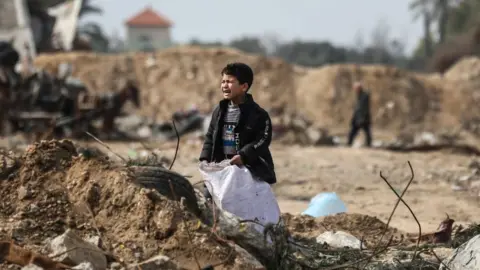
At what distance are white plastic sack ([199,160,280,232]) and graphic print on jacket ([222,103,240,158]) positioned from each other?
4.2 inches

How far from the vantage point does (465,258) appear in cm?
525

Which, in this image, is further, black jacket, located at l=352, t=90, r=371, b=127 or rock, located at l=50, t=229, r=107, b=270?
black jacket, located at l=352, t=90, r=371, b=127

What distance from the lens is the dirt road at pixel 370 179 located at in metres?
9.73

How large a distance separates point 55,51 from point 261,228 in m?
33.4

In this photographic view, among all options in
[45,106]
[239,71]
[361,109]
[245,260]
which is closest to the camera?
[245,260]

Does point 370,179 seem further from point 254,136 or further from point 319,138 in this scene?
point 254,136

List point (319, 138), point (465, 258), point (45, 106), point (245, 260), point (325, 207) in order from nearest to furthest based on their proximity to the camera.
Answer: point (245, 260) < point (465, 258) < point (325, 207) < point (45, 106) < point (319, 138)

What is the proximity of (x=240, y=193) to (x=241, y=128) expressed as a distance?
1.39 feet

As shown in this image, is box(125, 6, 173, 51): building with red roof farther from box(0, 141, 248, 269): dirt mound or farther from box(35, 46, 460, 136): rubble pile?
box(0, 141, 248, 269): dirt mound

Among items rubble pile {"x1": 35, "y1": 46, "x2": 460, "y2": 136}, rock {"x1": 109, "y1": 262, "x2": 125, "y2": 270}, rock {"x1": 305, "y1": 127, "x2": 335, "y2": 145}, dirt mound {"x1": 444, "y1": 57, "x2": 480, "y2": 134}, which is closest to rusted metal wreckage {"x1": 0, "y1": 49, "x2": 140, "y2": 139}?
rock {"x1": 305, "y1": 127, "x2": 335, "y2": 145}

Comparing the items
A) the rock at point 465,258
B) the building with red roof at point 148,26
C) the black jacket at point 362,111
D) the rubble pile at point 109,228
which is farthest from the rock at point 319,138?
the building with red roof at point 148,26

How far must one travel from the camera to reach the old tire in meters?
5.30

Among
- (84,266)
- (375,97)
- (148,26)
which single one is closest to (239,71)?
(84,266)

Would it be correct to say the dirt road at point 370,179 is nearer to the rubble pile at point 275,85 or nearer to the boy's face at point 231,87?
the boy's face at point 231,87
